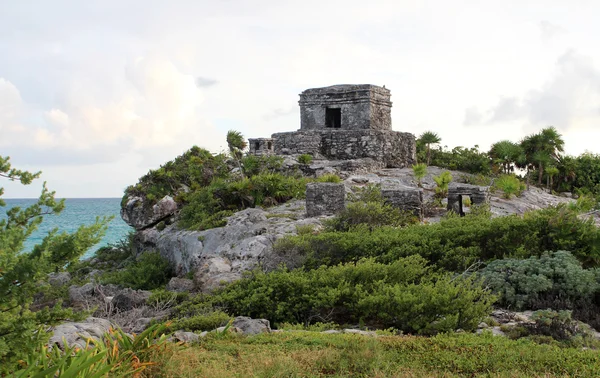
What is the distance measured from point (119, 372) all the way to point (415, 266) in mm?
6567

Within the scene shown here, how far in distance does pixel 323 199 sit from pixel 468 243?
5.08 meters

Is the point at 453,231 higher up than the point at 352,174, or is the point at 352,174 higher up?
the point at 352,174

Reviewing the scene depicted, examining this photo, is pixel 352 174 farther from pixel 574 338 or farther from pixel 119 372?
pixel 119 372

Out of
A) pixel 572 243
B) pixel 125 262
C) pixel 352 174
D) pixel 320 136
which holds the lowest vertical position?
pixel 125 262

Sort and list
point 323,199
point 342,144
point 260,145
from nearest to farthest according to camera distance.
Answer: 1. point 323,199
2. point 342,144
3. point 260,145

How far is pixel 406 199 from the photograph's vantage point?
17.1 meters

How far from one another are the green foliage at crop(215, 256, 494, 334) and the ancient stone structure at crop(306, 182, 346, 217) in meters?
5.26

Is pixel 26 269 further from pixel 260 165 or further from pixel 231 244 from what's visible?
pixel 260 165

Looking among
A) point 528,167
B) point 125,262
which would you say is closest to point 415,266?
point 125,262

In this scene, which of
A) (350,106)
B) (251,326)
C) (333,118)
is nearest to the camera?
(251,326)

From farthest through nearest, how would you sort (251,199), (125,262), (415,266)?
(125,262) < (251,199) < (415,266)

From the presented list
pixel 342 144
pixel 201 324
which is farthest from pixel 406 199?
pixel 201 324

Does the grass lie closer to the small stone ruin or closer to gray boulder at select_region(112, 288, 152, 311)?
gray boulder at select_region(112, 288, 152, 311)

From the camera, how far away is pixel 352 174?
2312 centimetres
